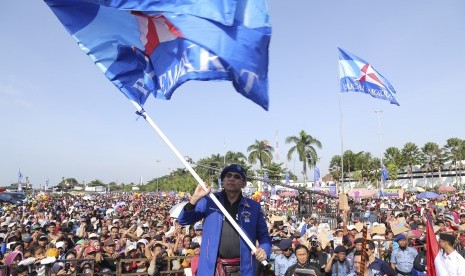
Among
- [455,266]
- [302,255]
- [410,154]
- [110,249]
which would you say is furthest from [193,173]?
[410,154]

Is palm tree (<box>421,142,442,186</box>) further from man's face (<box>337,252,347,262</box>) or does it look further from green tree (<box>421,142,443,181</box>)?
man's face (<box>337,252,347,262</box>)

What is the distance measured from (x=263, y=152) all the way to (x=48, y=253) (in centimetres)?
5772

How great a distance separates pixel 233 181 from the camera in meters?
3.62

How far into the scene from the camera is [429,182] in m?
82.9

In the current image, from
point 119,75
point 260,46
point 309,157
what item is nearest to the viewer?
point 260,46

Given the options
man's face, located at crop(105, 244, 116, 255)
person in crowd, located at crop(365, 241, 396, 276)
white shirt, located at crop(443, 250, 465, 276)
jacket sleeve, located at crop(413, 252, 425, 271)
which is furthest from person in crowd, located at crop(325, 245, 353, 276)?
man's face, located at crop(105, 244, 116, 255)

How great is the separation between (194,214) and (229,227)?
353 mm

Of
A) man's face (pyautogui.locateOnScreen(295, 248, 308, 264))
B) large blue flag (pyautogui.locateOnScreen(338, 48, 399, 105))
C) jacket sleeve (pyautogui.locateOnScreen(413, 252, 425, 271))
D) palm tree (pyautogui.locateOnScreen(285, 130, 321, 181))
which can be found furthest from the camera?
palm tree (pyautogui.locateOnScreen(285, 130, 321, 181))

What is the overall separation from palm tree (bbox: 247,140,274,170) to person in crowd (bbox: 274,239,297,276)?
57.0 metres

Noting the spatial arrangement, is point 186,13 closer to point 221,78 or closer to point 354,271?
point 221,78

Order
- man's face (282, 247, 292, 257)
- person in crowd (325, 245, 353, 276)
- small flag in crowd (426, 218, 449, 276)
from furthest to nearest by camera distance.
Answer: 1. man's face (282, 247, 292, 257)
2. person in crowd (325, 245, 353, 276)
3. small flag in crowd (426, 218, 449, 276)

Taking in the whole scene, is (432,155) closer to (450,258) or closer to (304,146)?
(304,146)

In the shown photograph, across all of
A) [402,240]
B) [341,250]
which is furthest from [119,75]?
[402,240]

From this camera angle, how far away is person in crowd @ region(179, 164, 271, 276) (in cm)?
340
